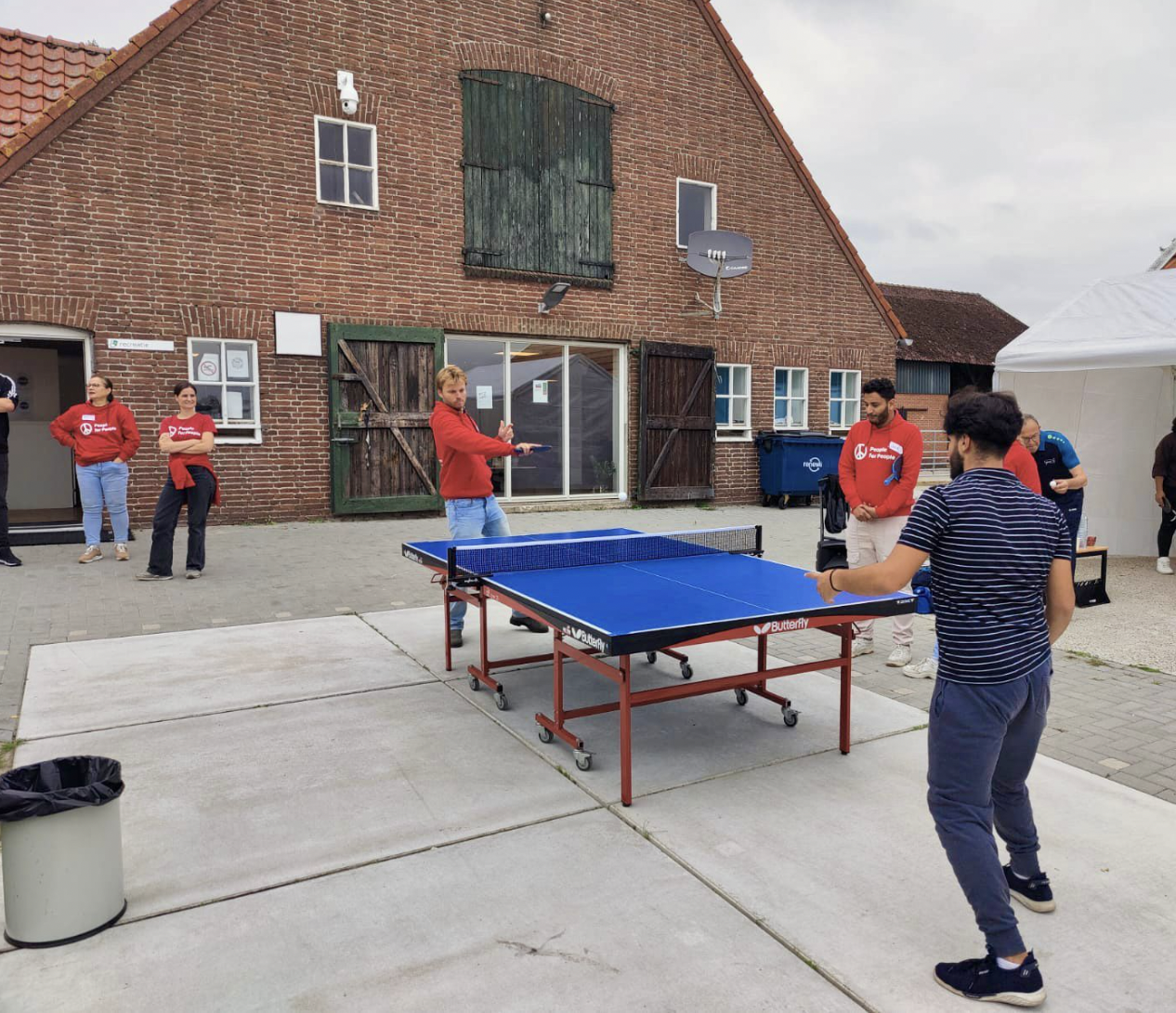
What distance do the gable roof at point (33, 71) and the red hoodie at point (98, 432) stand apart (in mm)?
4846

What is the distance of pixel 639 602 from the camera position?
3.79m

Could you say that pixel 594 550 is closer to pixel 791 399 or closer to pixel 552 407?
pixel 552 407

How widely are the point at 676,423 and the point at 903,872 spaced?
11953 millimetres

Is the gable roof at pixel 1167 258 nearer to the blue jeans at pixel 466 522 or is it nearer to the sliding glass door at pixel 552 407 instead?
the sliding glass door at pixel 552 407

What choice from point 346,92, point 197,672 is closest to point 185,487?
point 197,672

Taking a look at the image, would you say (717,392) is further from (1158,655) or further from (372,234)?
(1158,655)

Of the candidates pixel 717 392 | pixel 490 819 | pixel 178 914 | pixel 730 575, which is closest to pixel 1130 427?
pixel 717 392

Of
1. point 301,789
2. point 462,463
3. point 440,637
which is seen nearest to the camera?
point 301,789

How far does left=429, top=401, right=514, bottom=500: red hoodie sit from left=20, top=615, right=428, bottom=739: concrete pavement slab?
1.17 meters

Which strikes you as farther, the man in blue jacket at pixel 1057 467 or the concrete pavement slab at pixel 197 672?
the man in blue jacket at pixel 1057 467

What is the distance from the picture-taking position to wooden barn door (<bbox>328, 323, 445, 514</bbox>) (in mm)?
11984

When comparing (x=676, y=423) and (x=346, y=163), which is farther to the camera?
(x=676, y=423)

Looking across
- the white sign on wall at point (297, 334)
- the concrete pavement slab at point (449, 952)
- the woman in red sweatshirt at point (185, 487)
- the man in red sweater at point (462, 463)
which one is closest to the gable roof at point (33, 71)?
the white sign on wall at point (297, 334)

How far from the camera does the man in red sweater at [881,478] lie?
5.34 m
